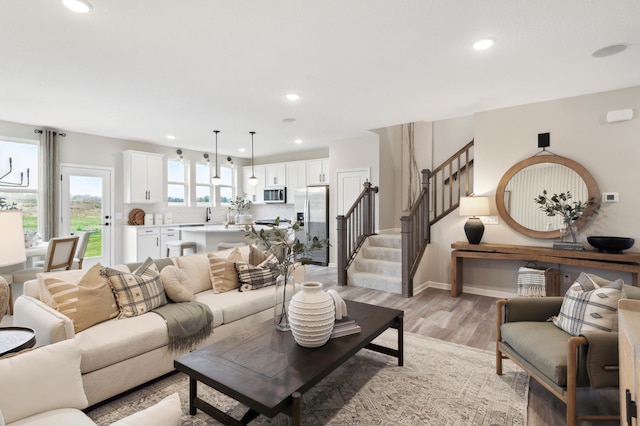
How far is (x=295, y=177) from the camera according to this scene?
7.90 metres

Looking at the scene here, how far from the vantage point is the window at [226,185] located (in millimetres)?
8727

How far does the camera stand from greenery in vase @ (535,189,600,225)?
400 cm

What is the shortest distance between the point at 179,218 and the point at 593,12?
25.3 feet

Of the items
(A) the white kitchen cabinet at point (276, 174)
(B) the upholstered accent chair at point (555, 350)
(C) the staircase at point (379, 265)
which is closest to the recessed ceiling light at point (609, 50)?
(B) the upholstered accent chair at point (555, 350)

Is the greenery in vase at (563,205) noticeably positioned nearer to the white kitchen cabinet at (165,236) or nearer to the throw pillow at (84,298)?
the throw pillow at (84,298)

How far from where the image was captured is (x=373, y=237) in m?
5.86

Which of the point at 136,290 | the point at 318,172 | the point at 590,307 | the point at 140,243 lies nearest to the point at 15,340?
the point at 136,290

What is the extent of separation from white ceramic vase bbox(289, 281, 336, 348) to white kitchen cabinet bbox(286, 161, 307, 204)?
5.77 m

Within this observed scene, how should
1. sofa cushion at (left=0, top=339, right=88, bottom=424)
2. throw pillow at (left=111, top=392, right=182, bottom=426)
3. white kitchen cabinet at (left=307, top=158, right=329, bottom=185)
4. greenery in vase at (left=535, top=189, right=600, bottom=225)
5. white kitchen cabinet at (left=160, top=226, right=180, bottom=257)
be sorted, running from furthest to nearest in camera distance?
white kitchen cabinet at (left=307, top=158, right=329, bottom=185) < white kitchen cabinet at (left=160, top=226, right=180, bottom=257) < greenery in vase at (left=535, top=189, right=600, bottom=225) < sofa cushion at (left=0, top=339, right=88, bottom=424) < throw pillow at (left=111, top=392, right=182, bottom=426)

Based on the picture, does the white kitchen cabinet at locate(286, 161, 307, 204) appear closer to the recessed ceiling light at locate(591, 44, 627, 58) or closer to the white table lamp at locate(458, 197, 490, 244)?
the white table lamp at locate(458, 197, 490, 244)

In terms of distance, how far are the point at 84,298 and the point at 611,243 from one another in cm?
509

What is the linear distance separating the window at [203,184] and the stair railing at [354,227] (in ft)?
14.2

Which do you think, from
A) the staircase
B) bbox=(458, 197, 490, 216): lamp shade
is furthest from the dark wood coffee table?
bbox=(458, 197, 490, 216): lamp shade

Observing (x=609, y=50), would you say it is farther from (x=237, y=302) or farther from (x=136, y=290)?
(x=136, y=290)
